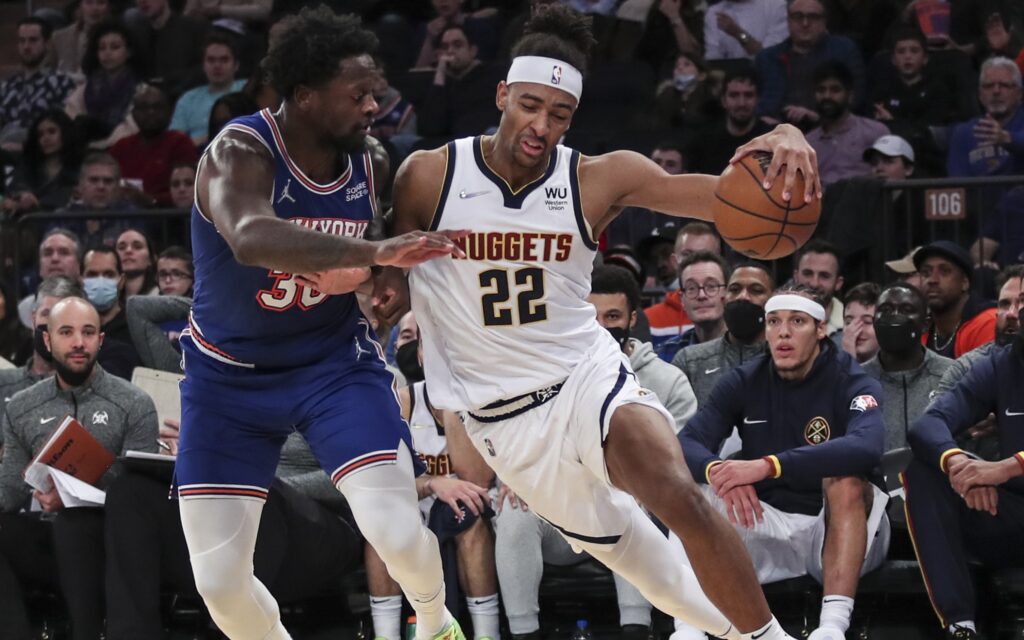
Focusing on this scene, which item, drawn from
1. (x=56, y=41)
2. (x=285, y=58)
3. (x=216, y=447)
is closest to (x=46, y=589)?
(x=216, y=447)

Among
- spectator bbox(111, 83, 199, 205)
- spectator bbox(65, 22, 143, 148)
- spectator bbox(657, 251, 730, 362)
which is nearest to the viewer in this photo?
spectator bbox(657, 251, 730, 362)

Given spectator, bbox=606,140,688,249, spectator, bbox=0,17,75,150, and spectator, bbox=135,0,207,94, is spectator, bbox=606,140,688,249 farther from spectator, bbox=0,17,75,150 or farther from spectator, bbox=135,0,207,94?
spectator, bbox=0,17,75,150

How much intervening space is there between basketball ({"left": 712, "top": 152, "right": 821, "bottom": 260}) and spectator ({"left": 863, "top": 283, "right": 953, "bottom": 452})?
2700mm

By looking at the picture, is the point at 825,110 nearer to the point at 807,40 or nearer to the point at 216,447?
the point at 807,40

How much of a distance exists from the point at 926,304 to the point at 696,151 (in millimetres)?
2747

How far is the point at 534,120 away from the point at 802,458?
2.30 m

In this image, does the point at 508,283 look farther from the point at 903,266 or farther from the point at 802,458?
the point at 903,266

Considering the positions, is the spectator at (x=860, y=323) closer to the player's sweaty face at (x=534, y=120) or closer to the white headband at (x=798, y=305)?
the white headband at (x=798, y=305)

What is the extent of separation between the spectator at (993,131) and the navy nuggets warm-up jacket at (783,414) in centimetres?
307

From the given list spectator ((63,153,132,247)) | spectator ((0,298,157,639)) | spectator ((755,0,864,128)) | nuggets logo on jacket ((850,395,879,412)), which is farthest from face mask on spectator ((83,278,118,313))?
spectator ((755,0,864,128))

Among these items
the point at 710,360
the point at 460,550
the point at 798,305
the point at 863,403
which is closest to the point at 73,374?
the point at 460,550

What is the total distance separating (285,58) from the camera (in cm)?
518

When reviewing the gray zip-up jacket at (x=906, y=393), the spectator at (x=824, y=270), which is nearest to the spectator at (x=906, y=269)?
the spectator at (x=824, y=270)

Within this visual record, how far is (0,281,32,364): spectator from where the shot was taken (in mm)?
9594
